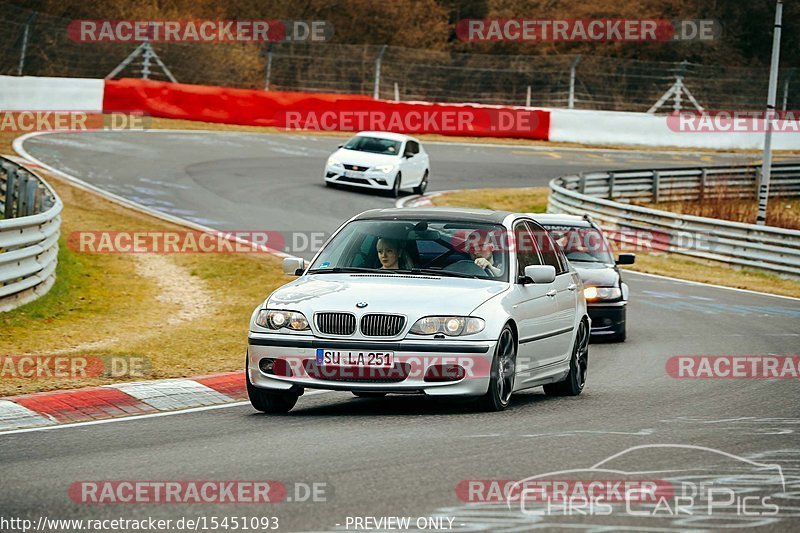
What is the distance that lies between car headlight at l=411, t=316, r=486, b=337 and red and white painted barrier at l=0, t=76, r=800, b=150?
3255 cm

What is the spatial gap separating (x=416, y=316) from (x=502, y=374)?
898 millimetres

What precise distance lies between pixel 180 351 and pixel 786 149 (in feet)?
136

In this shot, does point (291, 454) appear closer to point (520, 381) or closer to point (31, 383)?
point (520, 381)

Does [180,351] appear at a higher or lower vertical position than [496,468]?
lower

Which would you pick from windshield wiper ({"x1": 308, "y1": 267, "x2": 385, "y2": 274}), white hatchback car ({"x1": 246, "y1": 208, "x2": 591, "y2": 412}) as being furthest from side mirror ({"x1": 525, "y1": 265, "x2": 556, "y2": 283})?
windshield wiper ({"x1": 308, "y1": 267, "x2": 385, "y2": 274})

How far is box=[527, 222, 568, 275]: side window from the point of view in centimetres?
1177

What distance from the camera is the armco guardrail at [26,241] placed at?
634 inches

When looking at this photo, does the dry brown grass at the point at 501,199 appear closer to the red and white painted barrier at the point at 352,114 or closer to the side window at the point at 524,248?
the red and white painted barrier at the point at 352,114

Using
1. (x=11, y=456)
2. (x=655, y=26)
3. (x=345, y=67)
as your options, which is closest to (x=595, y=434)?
(x=11, y=456)

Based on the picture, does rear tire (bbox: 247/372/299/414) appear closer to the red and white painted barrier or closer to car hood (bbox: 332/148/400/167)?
car hood (bbox: 332/148/400/167)

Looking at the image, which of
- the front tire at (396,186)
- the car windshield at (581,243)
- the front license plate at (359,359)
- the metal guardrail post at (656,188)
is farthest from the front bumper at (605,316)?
the metal guardrail post at (656,188)

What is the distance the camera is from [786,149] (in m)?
51.8

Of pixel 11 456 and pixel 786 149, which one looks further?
pixel 786 149

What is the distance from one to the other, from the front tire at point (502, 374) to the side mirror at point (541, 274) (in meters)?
0.53
